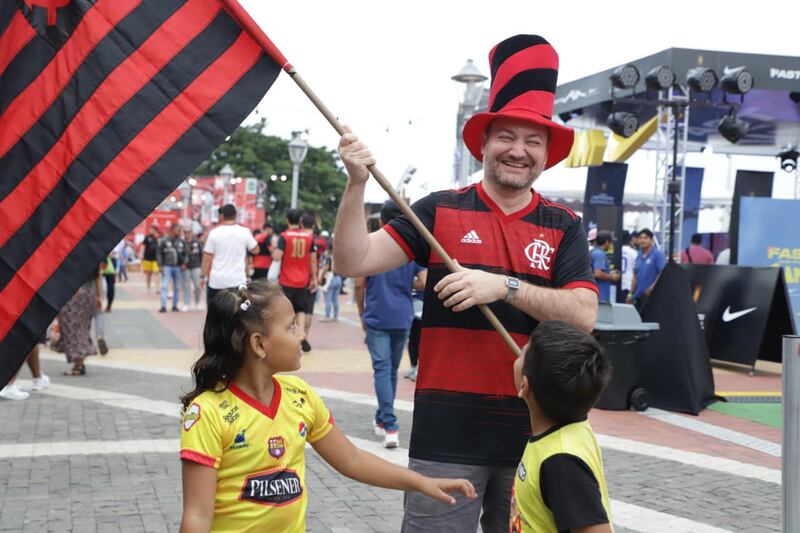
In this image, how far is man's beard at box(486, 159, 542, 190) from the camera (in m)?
2.97

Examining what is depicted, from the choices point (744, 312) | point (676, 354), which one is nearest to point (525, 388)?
point (676, 354)

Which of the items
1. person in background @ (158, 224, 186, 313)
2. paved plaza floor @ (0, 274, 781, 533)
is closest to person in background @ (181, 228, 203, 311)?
person in background @ (158, 224, 186, 313)

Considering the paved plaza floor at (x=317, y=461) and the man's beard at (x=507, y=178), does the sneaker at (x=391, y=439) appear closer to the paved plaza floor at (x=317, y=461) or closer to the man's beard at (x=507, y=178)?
the paved plaza floor at (x=317, y=461)

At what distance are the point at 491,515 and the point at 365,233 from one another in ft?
3.33

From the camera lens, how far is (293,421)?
284 centimetres

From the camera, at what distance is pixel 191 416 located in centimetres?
266

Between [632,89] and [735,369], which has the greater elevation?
[632,89]

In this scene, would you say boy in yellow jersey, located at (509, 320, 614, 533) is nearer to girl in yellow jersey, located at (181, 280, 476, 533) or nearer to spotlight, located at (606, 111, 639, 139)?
girl in yellow jersey, located at (181, 280, 476, 533)

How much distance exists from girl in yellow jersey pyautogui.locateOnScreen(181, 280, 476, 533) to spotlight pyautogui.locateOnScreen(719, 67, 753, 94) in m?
14.6

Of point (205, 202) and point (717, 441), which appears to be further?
point (205, 202)

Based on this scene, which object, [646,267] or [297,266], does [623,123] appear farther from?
[297,266]

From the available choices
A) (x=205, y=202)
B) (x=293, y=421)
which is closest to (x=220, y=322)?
(x=293, y=421)

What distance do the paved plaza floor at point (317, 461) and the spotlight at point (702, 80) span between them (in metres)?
5.67

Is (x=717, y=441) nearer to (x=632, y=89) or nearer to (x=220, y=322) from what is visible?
(x=220, y=322)
